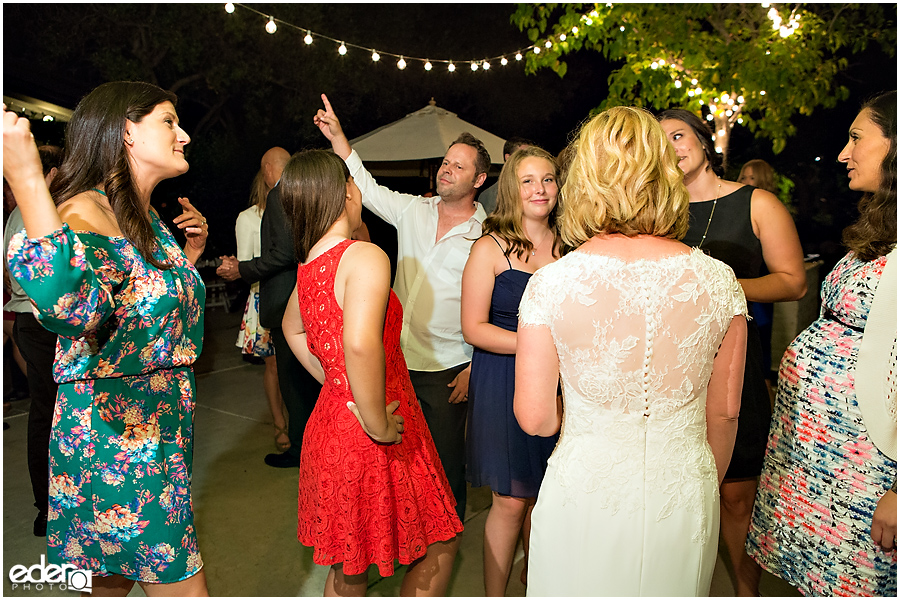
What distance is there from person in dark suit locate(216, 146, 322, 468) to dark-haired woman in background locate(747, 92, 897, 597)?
2.41 m

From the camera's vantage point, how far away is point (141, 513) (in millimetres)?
1668

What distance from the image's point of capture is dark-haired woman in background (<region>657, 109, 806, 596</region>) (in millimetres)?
2338

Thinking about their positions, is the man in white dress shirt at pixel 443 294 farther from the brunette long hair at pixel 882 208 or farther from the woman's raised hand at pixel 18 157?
the woman's raised hand at pixel 18 157

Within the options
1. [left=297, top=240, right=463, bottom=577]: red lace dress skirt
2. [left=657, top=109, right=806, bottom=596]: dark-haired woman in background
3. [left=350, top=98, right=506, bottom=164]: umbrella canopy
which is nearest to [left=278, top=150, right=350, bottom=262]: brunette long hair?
[left=297, top=240, right=463, bottom=577]: red lace dress skirt

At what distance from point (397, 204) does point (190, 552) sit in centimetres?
194

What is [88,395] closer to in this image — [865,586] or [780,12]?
[865,586]

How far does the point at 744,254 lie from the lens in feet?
7.95

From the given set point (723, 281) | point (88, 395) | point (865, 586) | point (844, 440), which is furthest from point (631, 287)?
point (88, 395)

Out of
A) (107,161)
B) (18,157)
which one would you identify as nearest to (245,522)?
(107,161)

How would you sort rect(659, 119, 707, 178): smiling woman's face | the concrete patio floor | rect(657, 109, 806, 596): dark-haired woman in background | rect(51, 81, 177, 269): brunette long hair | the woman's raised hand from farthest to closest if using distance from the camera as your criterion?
the concrete patio floor
rect(659, 119, 707, 178): smiling woman's face
rect(657, 109, 806, 596): dark-haired woman in background
rect(51, 81, 177, 269): brunette long hair
the woman's raised hand

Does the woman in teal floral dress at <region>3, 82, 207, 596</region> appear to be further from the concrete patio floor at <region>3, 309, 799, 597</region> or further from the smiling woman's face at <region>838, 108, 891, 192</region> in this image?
the smiling woman's face at <region>838, 108, 891, 192</region>

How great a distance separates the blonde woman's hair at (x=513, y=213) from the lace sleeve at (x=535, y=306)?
2.93ft

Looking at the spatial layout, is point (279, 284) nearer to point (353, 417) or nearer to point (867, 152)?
point (353, 417)

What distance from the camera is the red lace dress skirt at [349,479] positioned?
1842 mm
